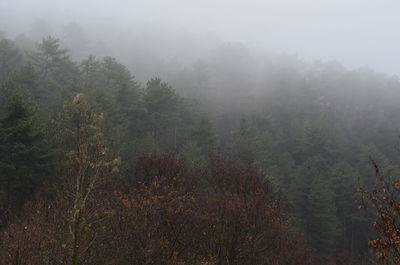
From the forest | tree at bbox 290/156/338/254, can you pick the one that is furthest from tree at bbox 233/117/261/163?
tree at bbox 290/156/338/254

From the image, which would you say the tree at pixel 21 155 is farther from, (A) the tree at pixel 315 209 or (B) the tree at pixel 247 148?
(A) the tree at pixel 315 209

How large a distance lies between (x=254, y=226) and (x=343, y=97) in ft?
190

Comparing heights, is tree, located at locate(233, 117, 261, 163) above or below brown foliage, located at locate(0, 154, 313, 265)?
below

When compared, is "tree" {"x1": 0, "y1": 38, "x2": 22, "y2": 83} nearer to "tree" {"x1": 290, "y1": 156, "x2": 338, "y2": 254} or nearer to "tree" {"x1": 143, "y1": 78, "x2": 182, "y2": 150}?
"tree" {"x1": 143, "y1": 78, "x2": 182, "y2": 150}

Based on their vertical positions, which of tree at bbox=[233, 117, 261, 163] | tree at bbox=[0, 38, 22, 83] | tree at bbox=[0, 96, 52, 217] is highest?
tree at bbox=[0, 38, 22, 83]

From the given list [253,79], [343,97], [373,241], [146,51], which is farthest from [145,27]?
[373,241]

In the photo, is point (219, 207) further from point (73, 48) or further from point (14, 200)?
point (73, 48)

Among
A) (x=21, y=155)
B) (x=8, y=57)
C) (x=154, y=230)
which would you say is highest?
(x=8, y=57)

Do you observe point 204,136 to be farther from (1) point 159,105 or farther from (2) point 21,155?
(2) point 21,155

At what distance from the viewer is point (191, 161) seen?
72.8 ft

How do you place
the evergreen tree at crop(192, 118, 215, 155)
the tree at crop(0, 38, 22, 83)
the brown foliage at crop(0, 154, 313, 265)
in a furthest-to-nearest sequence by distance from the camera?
the tree at crop(0, 38, 22, 83)
the evergreen tree at crop(192, 118, 215, 155)
the brown foliage at crop(0, 154, 313, 265)

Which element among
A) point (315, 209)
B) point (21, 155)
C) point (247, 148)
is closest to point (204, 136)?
point (247, 148)

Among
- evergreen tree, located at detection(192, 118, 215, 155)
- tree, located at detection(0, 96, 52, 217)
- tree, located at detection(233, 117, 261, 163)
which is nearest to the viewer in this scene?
tree, located at detection(0, 96, 52, 217)

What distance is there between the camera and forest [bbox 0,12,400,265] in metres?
7.69
